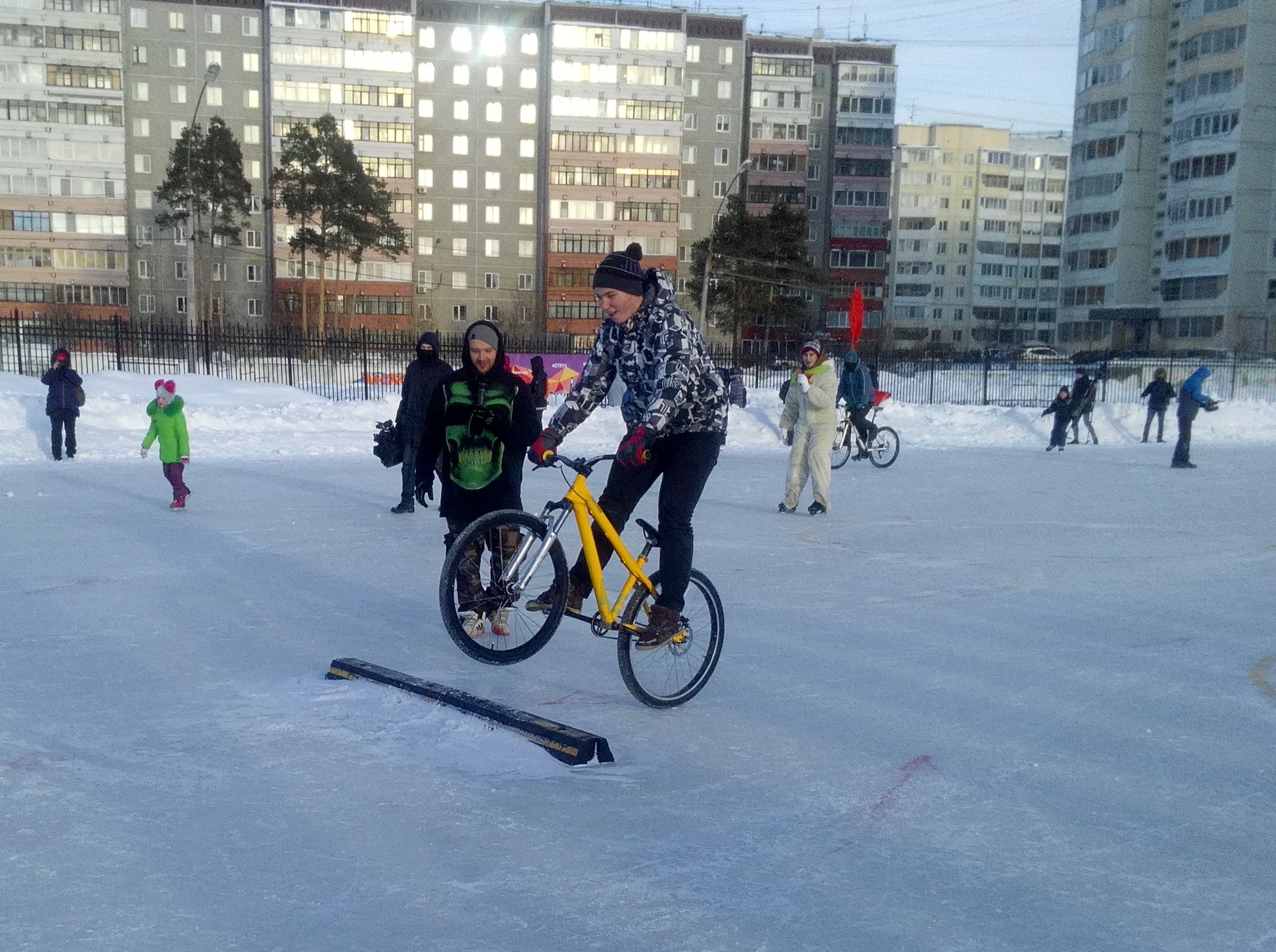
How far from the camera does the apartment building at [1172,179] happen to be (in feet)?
214

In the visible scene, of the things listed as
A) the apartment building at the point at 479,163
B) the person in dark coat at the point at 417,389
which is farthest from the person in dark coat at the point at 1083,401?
the apartment building at the point at 479,163

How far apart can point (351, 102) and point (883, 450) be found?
2220 inches

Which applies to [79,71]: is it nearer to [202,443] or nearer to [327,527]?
[202,443]

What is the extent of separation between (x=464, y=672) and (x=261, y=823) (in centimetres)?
192

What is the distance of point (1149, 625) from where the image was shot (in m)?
6.62

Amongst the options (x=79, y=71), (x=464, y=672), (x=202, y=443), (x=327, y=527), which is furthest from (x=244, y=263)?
(x=464, y=672)

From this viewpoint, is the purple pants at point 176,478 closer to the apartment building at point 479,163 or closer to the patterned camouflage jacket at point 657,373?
the patterned camouflage jacket at point 657,373

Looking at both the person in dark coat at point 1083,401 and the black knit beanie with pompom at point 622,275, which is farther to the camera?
the person in dark coat at point 1083,401

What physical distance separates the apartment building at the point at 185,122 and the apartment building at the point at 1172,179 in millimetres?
53082

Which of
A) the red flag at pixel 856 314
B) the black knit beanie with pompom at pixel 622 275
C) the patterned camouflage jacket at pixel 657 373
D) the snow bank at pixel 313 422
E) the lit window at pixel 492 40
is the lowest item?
the snow bank at pixel 313 422

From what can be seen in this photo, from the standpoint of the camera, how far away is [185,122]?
65.5 meters

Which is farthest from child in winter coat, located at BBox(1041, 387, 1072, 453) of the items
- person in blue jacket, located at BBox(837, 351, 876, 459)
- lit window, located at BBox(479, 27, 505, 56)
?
lit window, located at BBox(479, 27, 505, 56)

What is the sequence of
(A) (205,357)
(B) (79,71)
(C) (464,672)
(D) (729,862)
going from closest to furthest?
(D) (729,862), (C) (464,672), (A) (205,357), (B) (79,71)

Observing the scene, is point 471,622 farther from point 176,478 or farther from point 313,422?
point 313,422
